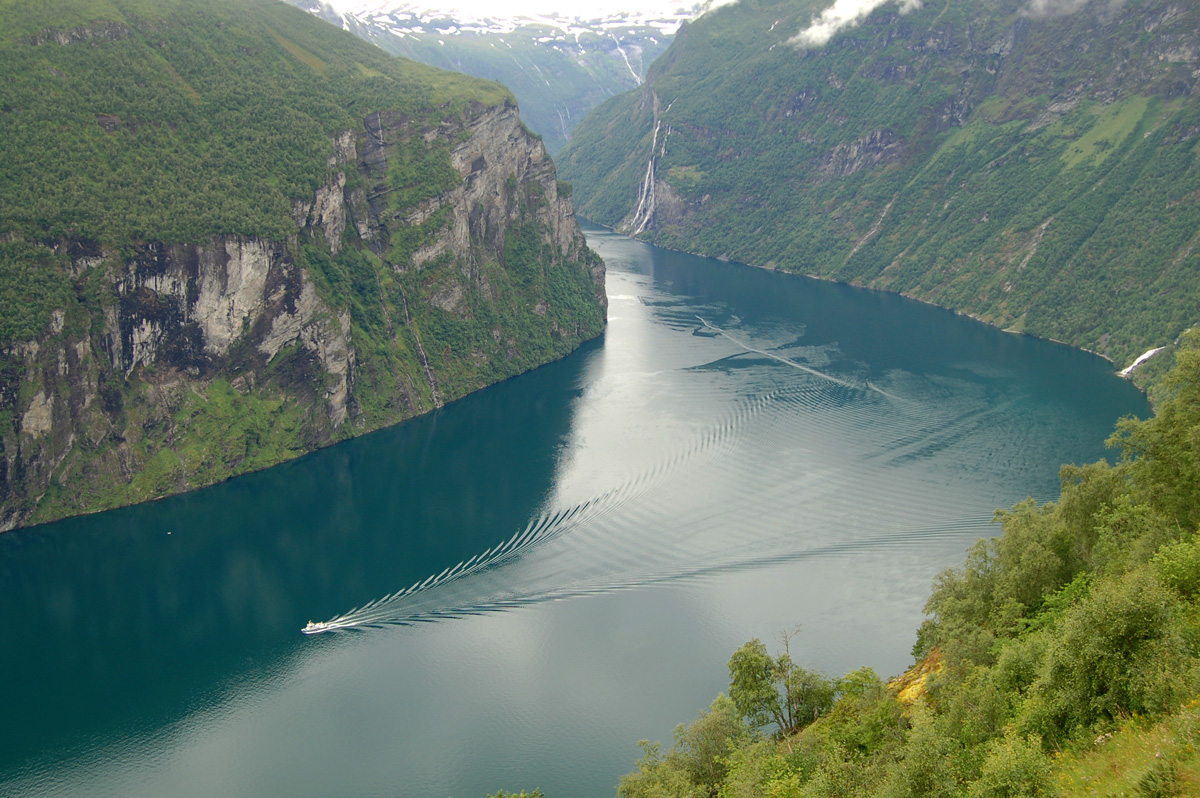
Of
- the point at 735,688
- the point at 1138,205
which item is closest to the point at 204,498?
the point at 735,688

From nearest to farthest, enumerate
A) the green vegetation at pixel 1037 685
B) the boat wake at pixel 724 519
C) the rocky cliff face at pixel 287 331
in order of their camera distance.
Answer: the green vegetation at pixel 1037 685 < the boat wake at pixel 724 519 < the rocky cliff face at pixel 287 331

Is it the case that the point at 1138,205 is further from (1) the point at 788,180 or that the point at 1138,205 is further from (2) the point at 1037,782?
(2) the point at 1037,782

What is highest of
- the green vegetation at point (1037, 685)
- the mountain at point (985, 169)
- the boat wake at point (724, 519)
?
the mountain at point (985, 169)

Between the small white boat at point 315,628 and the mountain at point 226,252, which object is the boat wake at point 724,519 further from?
the mountain at point 226,252

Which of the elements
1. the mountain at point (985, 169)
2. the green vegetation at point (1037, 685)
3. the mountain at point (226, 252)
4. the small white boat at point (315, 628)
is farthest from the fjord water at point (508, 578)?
the mountain at point (985, 169)

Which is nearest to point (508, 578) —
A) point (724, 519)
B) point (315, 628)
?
point (315, 628)

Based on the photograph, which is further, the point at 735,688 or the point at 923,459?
the point at 923,459
